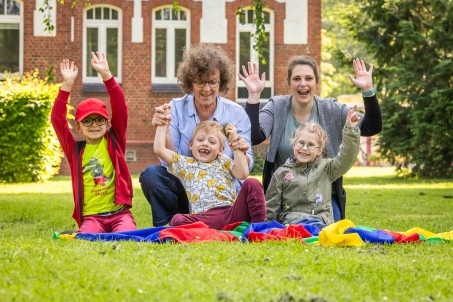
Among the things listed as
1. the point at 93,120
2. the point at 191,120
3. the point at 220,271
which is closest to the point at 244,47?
the point at 191,120

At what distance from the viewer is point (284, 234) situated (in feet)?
23.0

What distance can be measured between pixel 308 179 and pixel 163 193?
1144 millimetres

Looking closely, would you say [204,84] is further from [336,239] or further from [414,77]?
[414,77]

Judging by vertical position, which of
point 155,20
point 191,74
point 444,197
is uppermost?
point 155,20

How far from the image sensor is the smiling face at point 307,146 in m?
7.72

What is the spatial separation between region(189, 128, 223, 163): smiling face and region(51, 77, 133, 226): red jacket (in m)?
0.58

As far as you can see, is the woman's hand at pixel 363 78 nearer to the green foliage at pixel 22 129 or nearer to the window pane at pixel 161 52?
the green foliage at pixel 22 129

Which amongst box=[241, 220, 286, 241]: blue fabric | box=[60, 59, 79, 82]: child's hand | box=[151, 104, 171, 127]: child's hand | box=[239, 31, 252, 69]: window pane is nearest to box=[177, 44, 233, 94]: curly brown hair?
box=[151, 104, 171, 127]: child's hand

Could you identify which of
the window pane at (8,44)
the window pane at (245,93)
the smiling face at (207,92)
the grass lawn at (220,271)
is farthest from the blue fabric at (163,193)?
the window pane at (8,44)

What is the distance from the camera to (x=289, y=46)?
78.7 feet

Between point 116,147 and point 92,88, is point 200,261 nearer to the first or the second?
point 116,147

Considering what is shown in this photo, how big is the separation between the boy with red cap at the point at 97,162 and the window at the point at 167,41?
16171mm

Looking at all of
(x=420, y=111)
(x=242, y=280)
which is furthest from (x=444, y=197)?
(x=242, y=280)

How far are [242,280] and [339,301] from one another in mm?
619
